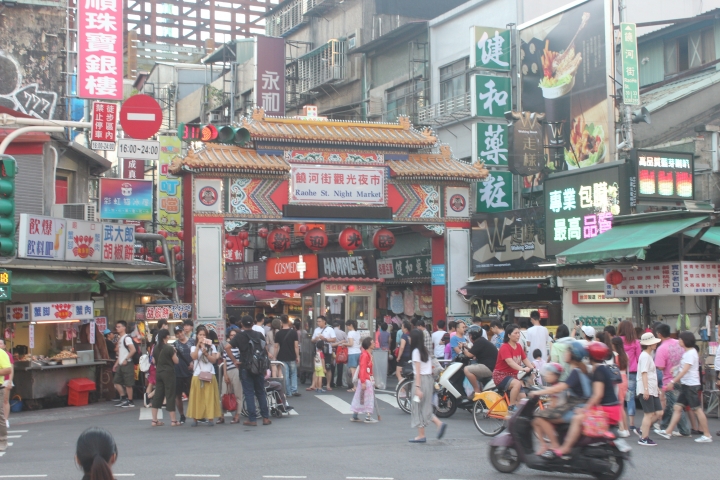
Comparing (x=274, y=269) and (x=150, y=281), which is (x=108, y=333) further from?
(x=274, y=269)

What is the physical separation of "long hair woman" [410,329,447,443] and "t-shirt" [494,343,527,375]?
1419 millimetres

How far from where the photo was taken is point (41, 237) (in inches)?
787

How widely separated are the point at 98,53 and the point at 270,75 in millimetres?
11512

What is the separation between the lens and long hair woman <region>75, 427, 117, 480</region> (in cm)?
492

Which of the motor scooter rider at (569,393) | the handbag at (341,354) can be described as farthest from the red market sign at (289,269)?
the motor scooter rider at (569,393)

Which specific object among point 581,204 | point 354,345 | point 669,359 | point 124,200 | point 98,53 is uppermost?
point 98,53

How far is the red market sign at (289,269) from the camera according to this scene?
34062mm

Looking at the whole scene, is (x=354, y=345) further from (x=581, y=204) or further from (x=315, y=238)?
(x=581, y=204)

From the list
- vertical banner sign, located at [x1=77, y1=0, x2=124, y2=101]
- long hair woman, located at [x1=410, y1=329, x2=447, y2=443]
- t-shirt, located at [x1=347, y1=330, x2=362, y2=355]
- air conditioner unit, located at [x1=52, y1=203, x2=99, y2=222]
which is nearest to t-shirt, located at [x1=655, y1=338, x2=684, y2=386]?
long hair woman, located at [x1=410, y1=329, x2=447, y2=443]

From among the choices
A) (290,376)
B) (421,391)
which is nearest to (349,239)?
(290,376)

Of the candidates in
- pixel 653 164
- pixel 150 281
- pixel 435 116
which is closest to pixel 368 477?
pixel 653 164

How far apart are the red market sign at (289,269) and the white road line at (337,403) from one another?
13.5 meters

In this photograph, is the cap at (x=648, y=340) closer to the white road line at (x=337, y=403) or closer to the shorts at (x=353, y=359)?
the white road line at (x=337, y=403)

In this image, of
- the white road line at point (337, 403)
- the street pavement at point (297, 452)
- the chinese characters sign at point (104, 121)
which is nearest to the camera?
the street pavement at point (297, 452)
